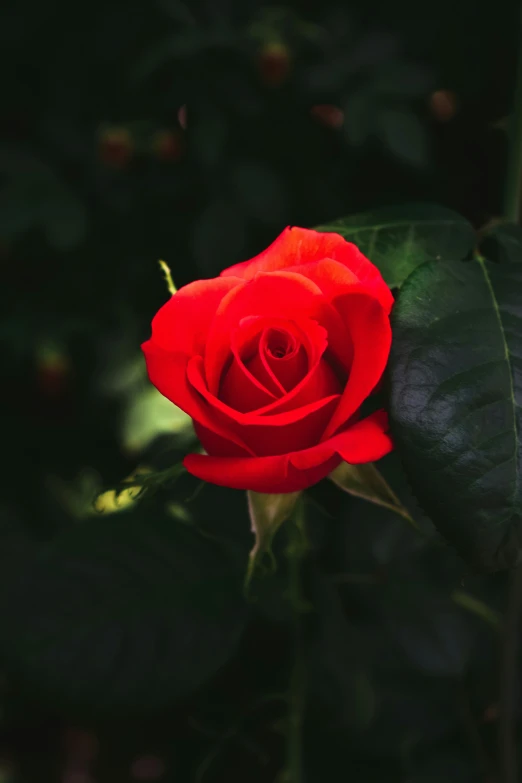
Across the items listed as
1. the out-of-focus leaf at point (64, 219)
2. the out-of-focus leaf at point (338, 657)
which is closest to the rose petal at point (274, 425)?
the out-of-focus leaf at point (338, 657)

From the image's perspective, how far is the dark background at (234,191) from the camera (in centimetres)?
93

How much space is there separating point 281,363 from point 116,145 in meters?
0.92

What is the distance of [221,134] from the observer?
1.13m

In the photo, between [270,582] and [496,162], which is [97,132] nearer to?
[496,162]

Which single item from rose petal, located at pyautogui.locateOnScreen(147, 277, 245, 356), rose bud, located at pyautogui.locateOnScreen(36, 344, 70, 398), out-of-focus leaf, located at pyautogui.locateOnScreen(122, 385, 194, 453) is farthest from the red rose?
rose bud, located at pyautogui.locateOnScreen(36, 344, 70, 398)

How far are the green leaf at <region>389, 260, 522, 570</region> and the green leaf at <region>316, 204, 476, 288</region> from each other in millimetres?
67

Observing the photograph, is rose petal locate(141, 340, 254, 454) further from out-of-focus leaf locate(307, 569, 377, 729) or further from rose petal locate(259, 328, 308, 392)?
out-of-focus leaf locate(307, 569, 377, 729)

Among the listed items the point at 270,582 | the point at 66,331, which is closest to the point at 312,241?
the point at 270,582

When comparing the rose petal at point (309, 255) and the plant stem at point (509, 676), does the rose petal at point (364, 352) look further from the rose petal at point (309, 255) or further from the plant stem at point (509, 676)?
the plant stem at point (509, 676)

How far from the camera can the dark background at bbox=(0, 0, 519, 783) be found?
93cm

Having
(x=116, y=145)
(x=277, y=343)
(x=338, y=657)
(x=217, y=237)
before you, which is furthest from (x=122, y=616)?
(x=116, y=145)

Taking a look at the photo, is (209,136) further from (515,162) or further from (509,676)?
(509,676)

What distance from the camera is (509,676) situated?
0.75 meters

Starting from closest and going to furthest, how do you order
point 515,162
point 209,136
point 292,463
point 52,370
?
point 292,463
point 515,162
point 209,136
point 52,370
